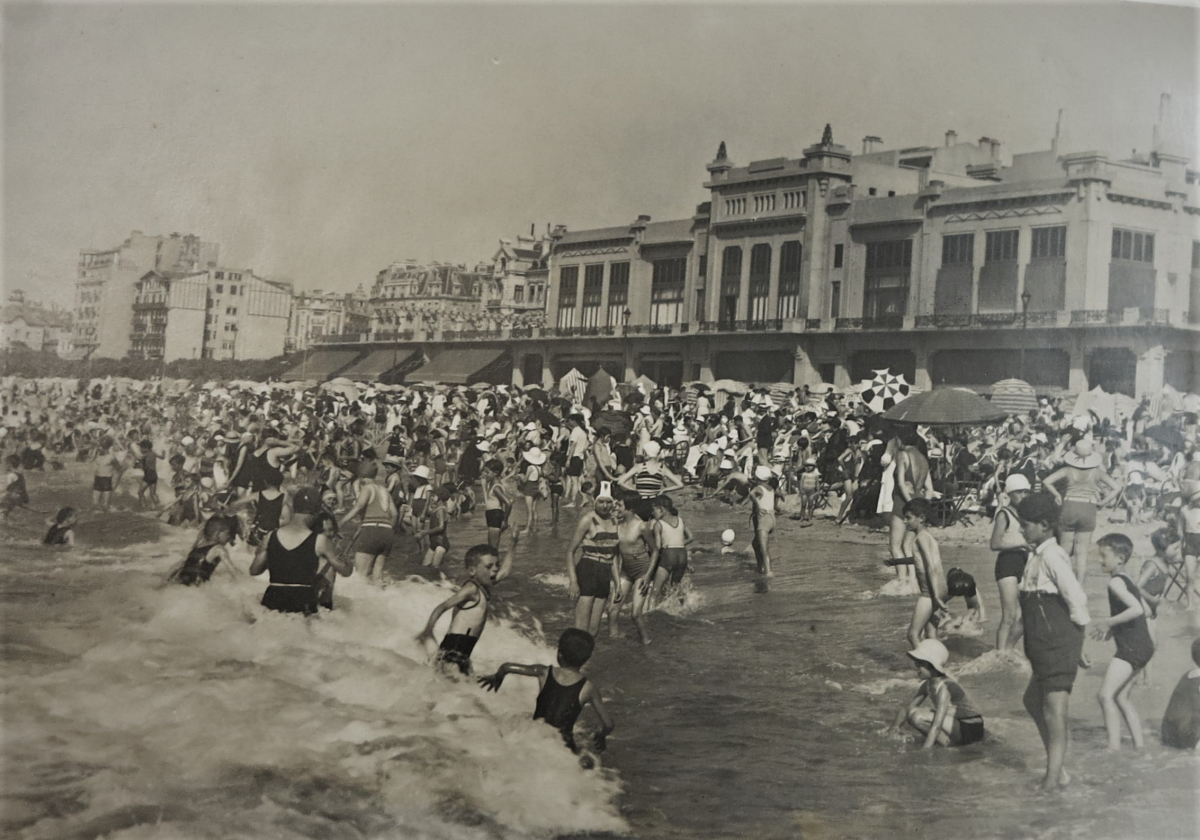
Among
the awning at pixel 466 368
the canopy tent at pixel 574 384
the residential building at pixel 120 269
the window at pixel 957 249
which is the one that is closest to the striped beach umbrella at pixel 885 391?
the window at pixel 957 249

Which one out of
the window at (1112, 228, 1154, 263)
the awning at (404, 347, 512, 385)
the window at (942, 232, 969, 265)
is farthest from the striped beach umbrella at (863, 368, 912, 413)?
the awning at (404, 347, 512, 385)

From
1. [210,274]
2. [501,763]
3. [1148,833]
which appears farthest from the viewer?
[210,274]

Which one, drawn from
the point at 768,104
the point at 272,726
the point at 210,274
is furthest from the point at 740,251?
the point at 272,726

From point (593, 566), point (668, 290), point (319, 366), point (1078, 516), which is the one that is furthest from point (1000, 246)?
point (319, 366)

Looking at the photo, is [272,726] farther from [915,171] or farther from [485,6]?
[915,171]

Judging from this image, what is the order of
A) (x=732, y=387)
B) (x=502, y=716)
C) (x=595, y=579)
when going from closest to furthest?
(x=502, y=716), (x=595, y=579), (x=732, y=387)

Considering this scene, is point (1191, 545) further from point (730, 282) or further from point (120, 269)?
point (120, 269)
